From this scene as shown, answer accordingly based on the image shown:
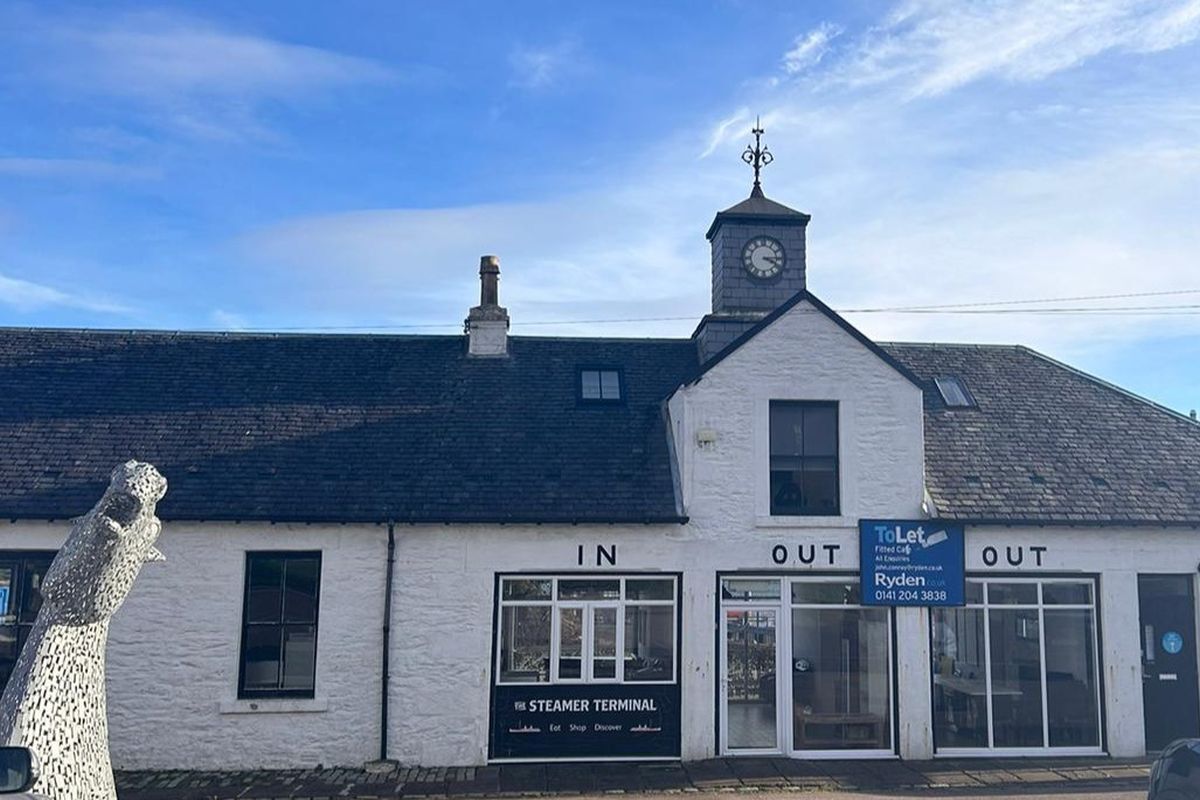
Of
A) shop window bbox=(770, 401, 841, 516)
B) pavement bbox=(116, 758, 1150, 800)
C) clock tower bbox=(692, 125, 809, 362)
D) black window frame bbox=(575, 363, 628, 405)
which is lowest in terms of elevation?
pavement bbox=(116, 758, 1150, 800)

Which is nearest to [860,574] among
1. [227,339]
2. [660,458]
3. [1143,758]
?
[660,458]

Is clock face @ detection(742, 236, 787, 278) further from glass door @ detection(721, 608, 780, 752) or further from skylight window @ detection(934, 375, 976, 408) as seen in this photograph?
glass door @ detection(721, 608, 780, 752)

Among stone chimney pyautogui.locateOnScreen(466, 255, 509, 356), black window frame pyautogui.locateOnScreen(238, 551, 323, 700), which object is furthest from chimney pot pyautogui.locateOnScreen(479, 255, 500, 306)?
black window frame pyautogui.locateOnScreen(238, 551, 323, 700)

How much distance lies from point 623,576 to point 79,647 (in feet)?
25.0

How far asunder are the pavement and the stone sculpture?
178 inches

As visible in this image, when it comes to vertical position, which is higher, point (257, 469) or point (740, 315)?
point (740, 315)

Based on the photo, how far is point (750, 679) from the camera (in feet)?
45.1

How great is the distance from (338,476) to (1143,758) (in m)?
12.5

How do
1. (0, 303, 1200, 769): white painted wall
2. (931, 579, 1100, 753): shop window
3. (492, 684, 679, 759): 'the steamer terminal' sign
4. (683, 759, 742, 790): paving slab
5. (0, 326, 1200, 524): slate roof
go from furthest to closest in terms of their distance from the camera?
(931, 579, 1100, 753): shop window < (0, 326, 1200, 524): slate roof < (492, 684, 679, 759): 'the steamer terminal' sign < (0, 303, 1200, 769): white painted wall < (683, 759, 742, 790): paving slab

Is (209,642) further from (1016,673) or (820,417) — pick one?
(1016,673)

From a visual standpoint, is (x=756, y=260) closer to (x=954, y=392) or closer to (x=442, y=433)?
(x=954, y=392)

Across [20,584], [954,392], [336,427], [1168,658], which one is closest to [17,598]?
[20,584]

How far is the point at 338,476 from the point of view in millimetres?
14117

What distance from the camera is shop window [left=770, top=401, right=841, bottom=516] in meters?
14.2
